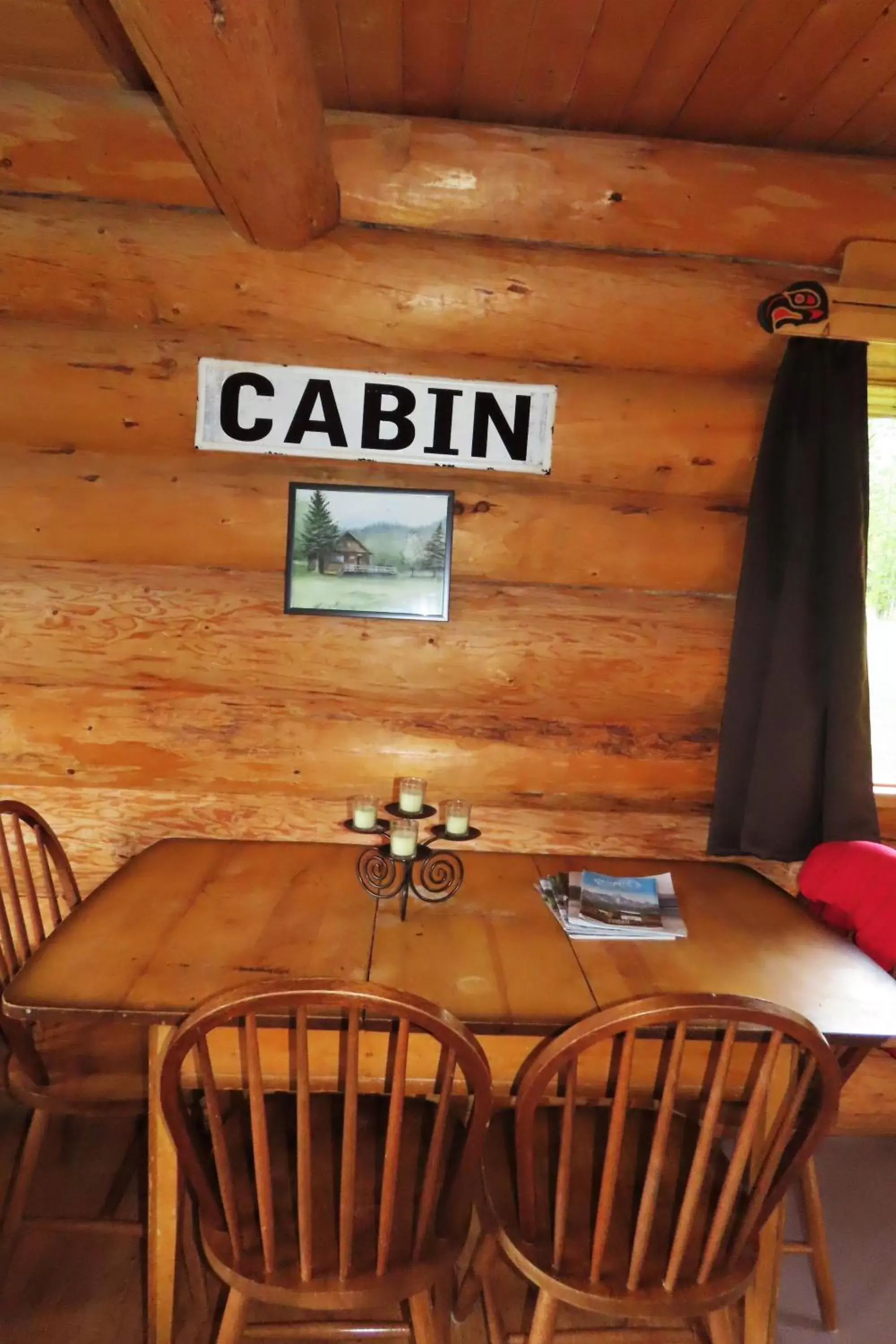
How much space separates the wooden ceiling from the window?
77 centimetres

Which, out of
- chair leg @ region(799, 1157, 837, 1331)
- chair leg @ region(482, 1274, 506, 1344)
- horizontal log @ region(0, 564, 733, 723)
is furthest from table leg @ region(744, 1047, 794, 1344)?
horizontal log @ region(0, 564, 733, 723)

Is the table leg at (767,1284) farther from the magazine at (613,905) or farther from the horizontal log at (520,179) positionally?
the horizontal log at (520,179)

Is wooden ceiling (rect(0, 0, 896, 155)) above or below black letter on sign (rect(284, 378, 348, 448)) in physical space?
above

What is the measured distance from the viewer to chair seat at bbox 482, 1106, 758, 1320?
4.18ft

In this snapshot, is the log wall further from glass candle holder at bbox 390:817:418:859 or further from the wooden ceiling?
glass candle holder at bbox 390:817:418:859

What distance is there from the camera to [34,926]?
1910 mm

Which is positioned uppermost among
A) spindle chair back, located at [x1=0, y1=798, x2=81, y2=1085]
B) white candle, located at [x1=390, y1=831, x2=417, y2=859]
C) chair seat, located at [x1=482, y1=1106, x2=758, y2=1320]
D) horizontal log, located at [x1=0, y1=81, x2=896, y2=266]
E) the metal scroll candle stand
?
horizontal log, located at [x1=0, y1=81, x2=896, y2=266]

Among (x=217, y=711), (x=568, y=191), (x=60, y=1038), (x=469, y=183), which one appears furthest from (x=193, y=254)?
(x=60, y=1038)

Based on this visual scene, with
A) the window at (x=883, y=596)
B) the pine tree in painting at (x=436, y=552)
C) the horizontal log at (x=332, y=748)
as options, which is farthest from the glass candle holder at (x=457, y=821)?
the window at (x=883, y=596)

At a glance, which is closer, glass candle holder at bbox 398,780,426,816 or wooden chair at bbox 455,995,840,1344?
wooden chair at bbox 455,995,840,1344

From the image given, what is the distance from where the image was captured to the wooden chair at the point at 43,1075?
1.65 metres

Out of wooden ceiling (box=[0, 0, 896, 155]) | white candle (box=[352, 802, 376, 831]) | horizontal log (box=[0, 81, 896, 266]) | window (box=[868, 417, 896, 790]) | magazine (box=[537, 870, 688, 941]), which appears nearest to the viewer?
wooden ceiling (box=[0, 0, 896, 155])

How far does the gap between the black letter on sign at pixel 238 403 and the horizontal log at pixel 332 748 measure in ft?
2.13

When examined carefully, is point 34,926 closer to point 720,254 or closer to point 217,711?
point 217,711
